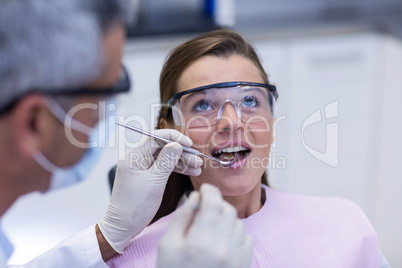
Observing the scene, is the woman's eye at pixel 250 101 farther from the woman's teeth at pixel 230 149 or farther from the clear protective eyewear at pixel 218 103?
the woman's teeth at pixel 230 149

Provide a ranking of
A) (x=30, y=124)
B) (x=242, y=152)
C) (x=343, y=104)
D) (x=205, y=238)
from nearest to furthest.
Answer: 1. (x=30, y=124)
2. (x=205, y=238)
3. (x=242, y=152)
4. (x=343, y=104)

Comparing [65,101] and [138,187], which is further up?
[65,101]

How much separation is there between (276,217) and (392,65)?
1931 millimetres

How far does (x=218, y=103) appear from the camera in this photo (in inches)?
57.4

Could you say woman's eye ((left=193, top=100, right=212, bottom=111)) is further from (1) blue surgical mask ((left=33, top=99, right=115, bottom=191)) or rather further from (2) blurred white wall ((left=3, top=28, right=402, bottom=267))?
(2) blurred white wall ((left=3, top=28, right=402, bottom=267))

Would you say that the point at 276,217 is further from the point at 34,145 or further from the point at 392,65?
the point at 392,65

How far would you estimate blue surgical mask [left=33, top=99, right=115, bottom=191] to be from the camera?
36.4 inches

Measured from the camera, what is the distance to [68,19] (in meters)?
0.85

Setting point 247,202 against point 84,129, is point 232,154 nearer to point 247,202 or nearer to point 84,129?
point 247,202

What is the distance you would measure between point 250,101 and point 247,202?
1.00 feet

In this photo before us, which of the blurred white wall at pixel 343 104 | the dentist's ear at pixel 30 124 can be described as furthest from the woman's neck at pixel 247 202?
the blurred white wall at pixel 343 104

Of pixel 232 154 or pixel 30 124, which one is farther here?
pixel 232 154

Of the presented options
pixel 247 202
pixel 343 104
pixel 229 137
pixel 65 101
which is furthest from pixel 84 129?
pixel 343 104

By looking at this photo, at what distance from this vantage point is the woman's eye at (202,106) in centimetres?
147
